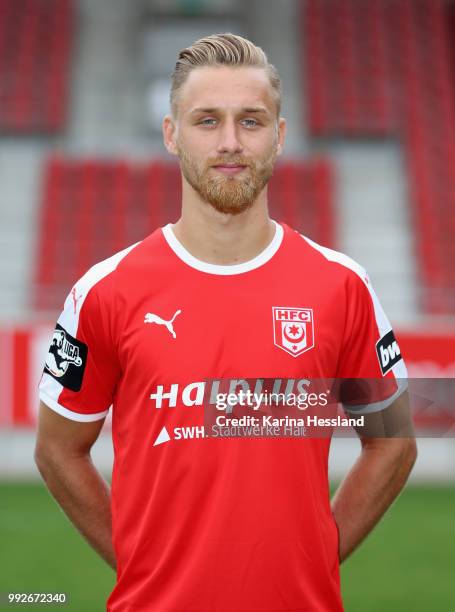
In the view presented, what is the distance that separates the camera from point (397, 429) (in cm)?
205

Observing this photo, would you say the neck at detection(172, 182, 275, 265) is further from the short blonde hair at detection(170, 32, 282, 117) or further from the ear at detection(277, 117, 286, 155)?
the short blonde hair at detection(170, 32, 282, 117)

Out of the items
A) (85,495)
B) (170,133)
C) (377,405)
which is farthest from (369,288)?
(85,495)

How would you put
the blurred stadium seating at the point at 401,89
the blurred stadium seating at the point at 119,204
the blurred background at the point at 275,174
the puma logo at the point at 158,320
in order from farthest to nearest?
the blurred stadium seating at the point at 401,89 < the blurred stadium seating at the point at 119,204 < the blurred background at the point at 275,174 < the puma logo at the point at 158,320

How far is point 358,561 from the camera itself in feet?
19.8

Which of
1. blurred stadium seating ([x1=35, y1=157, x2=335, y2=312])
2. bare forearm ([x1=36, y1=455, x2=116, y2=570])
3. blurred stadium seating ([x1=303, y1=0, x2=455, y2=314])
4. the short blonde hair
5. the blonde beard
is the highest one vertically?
blurred stadium seating ([x1=303, y1=0, x2=455, y2=314])

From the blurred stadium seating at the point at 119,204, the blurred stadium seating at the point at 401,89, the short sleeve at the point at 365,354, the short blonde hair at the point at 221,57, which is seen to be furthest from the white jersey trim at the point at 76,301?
the blurred stadium seating at the point at 401,89

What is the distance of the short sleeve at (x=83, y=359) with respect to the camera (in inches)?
76.9

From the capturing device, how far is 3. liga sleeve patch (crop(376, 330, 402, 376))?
2.00m

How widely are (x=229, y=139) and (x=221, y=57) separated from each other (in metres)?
0.19

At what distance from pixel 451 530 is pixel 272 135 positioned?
5.50m

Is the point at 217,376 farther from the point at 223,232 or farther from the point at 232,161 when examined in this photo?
the point at 232,161

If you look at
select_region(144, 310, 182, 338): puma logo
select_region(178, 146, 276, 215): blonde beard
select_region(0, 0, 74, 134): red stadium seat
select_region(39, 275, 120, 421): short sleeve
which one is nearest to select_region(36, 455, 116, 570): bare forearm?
select_region(39, 275, 120, 421): short sleeve

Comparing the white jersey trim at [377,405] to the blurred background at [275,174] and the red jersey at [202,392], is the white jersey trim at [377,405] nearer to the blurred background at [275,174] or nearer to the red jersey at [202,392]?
the red jersey at [202,392]

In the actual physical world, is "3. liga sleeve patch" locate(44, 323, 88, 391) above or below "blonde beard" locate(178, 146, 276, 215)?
below
